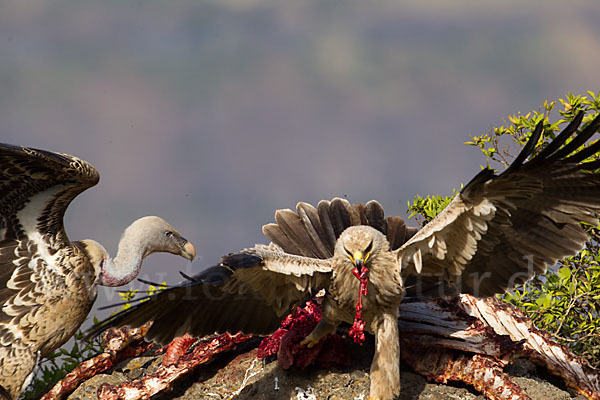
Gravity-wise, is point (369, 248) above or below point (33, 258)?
above

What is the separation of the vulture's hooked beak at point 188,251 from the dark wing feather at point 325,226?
89cm

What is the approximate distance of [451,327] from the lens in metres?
5.95

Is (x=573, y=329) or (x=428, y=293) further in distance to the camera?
(x=573, y=329)

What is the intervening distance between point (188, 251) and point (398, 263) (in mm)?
2456

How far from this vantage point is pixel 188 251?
6680 mm

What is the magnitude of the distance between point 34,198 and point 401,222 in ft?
11.0

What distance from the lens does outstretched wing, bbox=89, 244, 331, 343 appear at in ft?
16.1

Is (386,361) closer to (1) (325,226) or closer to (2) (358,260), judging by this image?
(2) (358,260)

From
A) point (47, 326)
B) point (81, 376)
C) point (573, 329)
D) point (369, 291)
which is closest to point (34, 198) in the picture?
point (47, 326)

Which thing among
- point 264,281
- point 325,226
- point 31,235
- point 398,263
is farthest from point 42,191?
point 398,263

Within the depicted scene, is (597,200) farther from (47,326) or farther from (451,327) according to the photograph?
(47,326)

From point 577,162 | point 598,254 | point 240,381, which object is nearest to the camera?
point 577,162

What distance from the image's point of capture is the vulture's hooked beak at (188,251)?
6.66 meters

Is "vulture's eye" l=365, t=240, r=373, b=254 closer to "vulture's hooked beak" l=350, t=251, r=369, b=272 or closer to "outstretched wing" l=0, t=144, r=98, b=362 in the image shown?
"vulture's hooked beak" l=350, t=251, r=369, b=272
